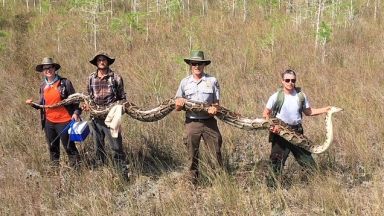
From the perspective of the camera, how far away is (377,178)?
4316 mm

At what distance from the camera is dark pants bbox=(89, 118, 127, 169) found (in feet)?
15.5

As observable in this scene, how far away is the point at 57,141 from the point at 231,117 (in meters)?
2.35

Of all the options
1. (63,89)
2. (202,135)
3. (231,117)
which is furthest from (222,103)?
(63,89)

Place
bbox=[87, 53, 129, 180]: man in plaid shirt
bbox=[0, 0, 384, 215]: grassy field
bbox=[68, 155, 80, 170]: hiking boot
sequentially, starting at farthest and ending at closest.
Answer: bbox=[68, 155, 80, 170]: hiking boot, bbox=[87, 53, 129, 180]: man in plaid shirt, bbox=[0, 0, 384, 215]: grassy field

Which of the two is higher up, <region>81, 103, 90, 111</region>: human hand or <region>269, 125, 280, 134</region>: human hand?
<region>81, 103, 90, 111</region>: human hand

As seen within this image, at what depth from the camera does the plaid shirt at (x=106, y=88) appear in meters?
4.62

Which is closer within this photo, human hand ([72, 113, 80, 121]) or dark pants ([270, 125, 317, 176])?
dark pants ([270, 125, 317, 176])

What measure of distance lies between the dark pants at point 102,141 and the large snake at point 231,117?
0.70 ft

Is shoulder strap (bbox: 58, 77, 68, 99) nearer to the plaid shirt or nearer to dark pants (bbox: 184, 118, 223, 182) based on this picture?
the plaid shirt

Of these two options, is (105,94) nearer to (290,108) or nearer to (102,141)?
(102,141)

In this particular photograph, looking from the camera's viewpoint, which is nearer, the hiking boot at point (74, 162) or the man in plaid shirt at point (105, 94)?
the man in plaid shirt at point (105, 94)

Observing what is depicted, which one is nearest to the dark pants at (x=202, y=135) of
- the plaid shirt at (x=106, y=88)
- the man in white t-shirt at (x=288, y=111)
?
the man in white t-shirt at (x=288, y=111)

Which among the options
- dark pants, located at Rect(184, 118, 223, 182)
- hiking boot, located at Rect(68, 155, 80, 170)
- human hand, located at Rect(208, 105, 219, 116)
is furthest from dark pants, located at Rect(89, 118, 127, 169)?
human hand, located at Rect(208, 105, 219, 116)

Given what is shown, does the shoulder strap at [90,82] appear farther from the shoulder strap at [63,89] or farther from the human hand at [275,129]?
the human hand at [275,129]
